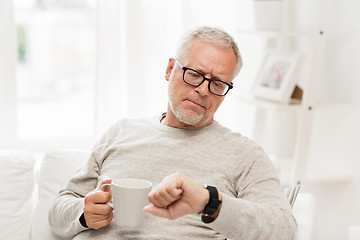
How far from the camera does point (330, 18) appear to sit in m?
2.80

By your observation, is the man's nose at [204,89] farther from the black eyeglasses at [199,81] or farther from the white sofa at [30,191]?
the white sofa at [30,191]

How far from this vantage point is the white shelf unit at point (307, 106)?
100 inches

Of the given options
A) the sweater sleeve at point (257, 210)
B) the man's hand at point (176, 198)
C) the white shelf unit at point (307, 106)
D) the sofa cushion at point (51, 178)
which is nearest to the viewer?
the man's hand at point (176, 198)

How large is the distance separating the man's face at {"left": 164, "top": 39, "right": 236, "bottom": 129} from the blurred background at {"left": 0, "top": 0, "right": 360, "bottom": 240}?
922 mm

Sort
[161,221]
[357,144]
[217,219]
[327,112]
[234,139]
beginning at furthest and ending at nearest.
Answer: [327,112], [357,144], [234,139], [161,221], [217,219]

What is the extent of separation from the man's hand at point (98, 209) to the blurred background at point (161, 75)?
1.27 m

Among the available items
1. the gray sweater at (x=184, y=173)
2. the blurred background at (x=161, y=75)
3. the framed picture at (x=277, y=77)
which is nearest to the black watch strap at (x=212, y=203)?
the gray sweater at (x=184, y=173)

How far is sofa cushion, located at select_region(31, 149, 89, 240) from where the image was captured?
1.94 metres

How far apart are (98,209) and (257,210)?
1.48 feet

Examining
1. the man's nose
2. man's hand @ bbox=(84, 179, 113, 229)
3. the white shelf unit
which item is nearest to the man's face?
the man's nose

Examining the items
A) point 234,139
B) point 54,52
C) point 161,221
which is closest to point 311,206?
point 234,139

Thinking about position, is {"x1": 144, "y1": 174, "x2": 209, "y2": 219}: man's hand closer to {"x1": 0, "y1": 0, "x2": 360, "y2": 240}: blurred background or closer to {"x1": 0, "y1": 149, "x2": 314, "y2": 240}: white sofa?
{"x1": 0, "y1": 149, "x2": 314, "y2": 240}: white sofa

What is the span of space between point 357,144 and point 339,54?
48cm

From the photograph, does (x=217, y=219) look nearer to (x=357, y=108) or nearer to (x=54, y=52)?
(x=357, y=108)
